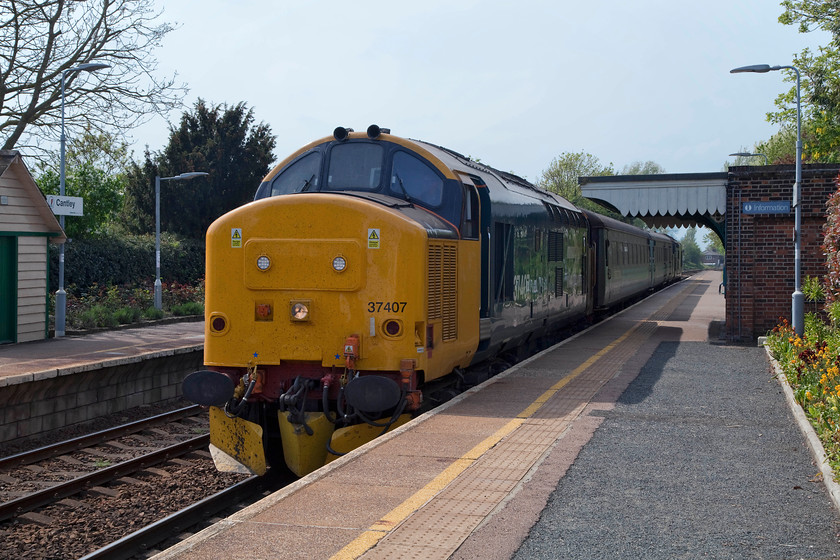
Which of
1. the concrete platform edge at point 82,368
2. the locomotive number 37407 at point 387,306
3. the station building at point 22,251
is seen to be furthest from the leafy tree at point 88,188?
the locomotive number 37407 at point 387,306

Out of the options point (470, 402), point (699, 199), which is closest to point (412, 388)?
point (470, 402)

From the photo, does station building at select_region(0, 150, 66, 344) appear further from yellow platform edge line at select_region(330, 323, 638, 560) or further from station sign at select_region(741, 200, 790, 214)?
station sign at select_region(741, 200, 790, 214)

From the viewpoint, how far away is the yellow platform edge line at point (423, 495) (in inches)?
201

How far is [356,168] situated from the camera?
31.9 feet

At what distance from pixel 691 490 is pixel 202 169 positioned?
1415 inches

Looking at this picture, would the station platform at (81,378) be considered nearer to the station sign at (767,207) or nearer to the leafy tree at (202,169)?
the station sign at (767,207)

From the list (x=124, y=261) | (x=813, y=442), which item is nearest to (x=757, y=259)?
(x=813, y=442)

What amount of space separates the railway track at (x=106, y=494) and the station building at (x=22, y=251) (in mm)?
6965

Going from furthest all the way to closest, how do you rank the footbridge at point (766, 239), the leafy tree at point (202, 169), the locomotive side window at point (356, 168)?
the leafy tree at point (202, 169), the footbridge at point (766, 239), the locomotive side window at point (356, 168)

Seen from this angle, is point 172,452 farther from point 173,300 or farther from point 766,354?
point 173,300

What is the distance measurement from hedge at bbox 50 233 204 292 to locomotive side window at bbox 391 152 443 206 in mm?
18440

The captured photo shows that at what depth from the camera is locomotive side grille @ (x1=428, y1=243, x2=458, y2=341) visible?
8672mm

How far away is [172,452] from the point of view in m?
10.6

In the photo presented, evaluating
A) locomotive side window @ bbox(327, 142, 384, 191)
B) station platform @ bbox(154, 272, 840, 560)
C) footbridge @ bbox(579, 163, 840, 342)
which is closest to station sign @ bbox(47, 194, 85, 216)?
locomotive side window @ bbox(327, 142, 384, 191)
